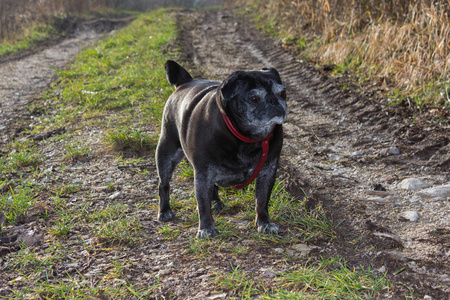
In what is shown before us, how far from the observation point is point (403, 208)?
3807mm

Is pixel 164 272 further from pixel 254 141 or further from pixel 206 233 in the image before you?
pixel 254 141

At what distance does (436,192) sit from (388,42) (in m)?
4.28

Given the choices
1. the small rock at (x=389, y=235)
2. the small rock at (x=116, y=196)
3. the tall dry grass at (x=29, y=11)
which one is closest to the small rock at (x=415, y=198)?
the small rock at (x=389, y=235)

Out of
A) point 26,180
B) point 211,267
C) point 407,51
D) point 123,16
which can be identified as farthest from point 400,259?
point 123,16

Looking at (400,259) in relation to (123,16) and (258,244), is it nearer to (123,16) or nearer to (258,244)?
(258,244)

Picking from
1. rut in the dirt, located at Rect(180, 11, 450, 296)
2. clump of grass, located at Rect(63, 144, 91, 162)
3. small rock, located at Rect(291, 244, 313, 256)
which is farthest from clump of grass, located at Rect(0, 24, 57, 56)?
small rock, located at Rect(291, 244, 313, 256)

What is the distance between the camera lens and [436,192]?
13.0ft

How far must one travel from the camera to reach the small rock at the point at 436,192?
3.94 m

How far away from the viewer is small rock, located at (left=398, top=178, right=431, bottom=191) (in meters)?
4.14

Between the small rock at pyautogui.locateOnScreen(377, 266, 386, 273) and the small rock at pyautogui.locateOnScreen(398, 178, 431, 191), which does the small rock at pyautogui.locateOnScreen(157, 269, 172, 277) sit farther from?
the small rock at pyautogui.locateOnScreen(398, 178, 431, 191)

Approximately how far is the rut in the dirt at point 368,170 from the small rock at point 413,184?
6cm

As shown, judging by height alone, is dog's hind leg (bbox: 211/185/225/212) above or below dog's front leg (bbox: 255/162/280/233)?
below

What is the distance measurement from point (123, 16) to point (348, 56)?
54.1 ft

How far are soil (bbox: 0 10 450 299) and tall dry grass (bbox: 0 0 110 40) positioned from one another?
8.25 metres
